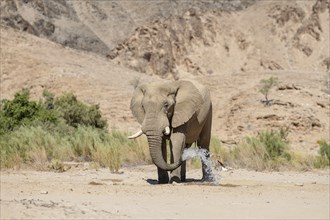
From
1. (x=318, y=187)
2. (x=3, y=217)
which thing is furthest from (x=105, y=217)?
(x=318, y=187)

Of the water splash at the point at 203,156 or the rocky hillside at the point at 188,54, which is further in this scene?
the rocky hillside at the point at 188,54

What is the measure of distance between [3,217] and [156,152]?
4156 millimetres

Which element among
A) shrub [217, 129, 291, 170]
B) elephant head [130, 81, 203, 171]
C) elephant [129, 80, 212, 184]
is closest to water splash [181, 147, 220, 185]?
elephant [129, 80, 212, 184]

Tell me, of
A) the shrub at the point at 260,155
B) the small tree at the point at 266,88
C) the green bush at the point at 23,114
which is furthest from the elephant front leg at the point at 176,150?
the small tree at the point at 266,88

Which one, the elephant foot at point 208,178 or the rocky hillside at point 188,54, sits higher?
the rocky hillside at point 188,54

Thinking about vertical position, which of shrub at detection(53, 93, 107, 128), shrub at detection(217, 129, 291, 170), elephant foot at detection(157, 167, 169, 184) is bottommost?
shrub at detection(217, 129, 291, 170)

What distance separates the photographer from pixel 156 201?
744cm

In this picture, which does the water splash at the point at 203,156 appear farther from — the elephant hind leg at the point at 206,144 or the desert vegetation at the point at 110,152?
the desert vegetation at the point at 110,152

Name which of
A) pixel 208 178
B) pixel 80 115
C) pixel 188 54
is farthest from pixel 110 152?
pixel 188 54

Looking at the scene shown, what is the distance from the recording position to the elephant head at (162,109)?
31.0ft

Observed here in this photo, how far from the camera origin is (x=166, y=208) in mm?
6824

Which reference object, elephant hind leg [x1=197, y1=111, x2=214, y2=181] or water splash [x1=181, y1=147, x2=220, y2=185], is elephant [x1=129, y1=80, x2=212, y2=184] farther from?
elephant hind leg [x1=197, y1=111, x2=214, y2=181]

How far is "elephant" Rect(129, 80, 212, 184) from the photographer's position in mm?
9477

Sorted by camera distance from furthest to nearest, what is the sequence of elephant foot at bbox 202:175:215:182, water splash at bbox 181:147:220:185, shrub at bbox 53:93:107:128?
shrub at bbox 53:93:107:128
elephant foot at bbox 202:175:215:182
water splash at bbox 181:147:220:185
